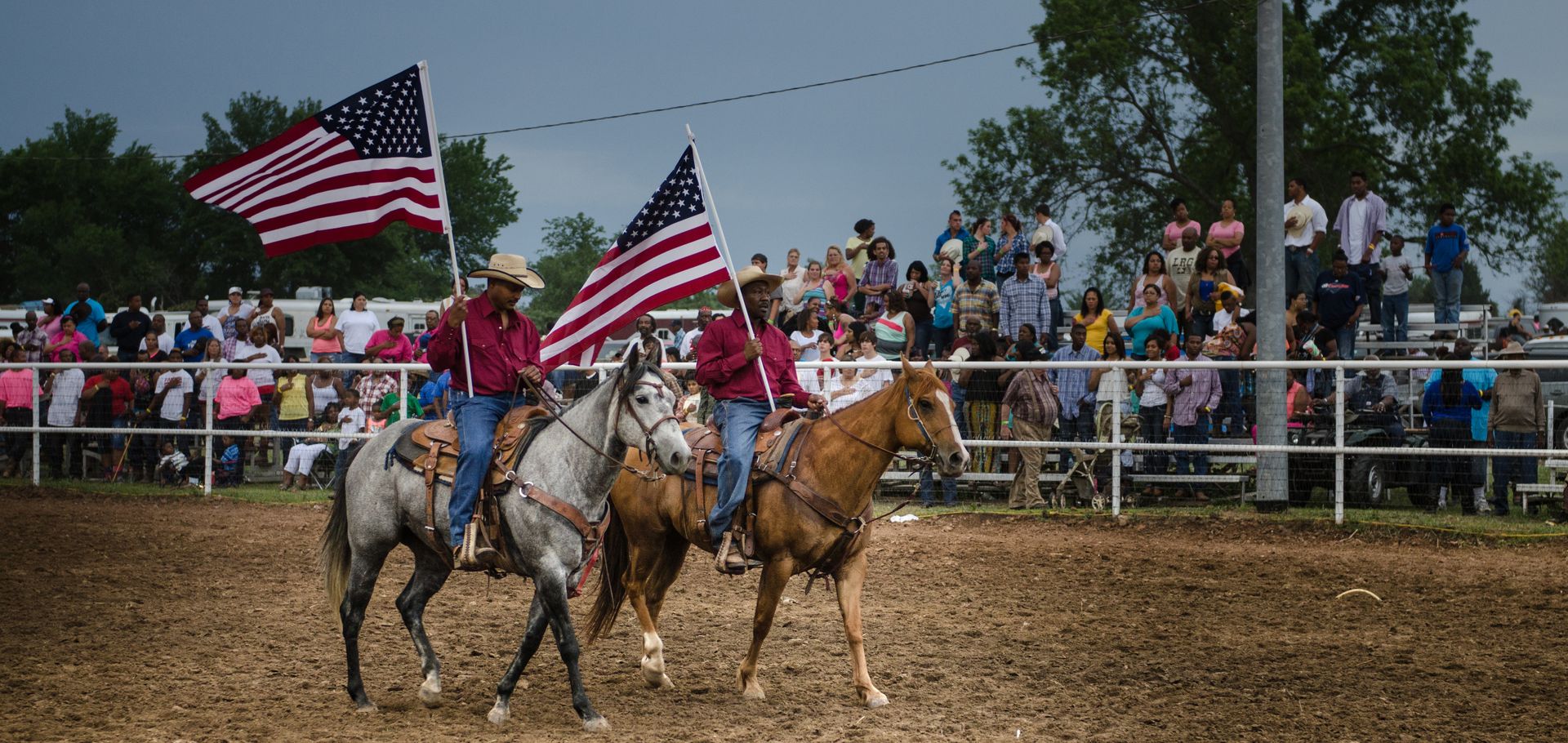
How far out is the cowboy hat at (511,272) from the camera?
26.0 feet

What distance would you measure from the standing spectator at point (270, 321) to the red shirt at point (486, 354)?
43.7 ft

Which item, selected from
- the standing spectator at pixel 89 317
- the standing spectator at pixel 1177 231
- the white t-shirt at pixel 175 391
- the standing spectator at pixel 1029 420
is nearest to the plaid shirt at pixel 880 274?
the standing spectator at pixel 1177 231

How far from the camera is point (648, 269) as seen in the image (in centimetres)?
945

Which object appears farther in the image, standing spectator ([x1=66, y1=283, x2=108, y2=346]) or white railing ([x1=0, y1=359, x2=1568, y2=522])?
standing spectator ([x1=66, y1=283, x2=108, y2=346])

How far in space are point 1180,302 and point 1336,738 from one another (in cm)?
1193

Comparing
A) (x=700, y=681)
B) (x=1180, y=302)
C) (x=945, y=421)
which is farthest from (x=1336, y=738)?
(x=1180, y=302)

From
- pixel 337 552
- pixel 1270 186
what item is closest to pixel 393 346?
pixel 337 552

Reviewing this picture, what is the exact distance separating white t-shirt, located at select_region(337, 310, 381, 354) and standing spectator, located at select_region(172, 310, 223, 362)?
1.72 metres

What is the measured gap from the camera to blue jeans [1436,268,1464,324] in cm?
1881

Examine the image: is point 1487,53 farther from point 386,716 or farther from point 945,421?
point 386,716

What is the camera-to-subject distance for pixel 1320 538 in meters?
13.2

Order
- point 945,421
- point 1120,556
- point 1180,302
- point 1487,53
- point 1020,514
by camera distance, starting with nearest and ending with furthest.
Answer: point 945,421
point 1120,556
point 1020,514
point 1180,302
point 1487,53

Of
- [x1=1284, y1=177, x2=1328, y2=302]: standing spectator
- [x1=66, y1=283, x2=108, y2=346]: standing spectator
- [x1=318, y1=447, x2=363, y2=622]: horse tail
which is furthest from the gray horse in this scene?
[x1=66, y1=283, x2=108, y2=346]: standing spectator

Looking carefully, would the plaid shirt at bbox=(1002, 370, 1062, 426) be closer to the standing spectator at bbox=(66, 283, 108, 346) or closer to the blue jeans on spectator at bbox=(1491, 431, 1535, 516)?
the blue jeans on spectator at bbox=(1491, 431, 1535, 516)
